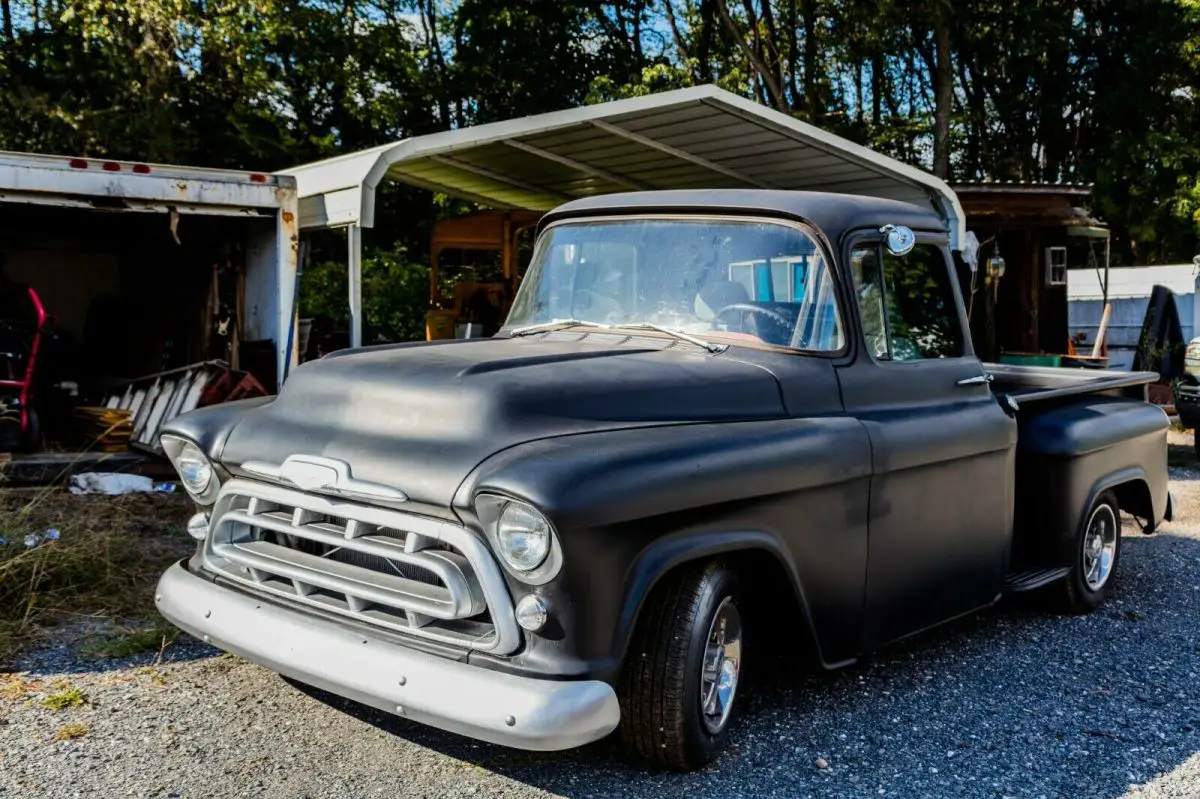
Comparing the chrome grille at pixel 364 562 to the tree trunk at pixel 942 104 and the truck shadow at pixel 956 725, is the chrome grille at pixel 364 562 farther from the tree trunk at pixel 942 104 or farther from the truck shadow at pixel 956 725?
the tree trunk at pixel 942 104

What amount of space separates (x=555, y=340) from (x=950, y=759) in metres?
2.06

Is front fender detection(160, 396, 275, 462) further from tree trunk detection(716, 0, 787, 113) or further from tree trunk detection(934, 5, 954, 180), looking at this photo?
tree trunk detection(716, 0, 787, 113)

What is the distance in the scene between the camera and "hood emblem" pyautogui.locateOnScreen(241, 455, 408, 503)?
318 cm

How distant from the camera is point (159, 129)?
1592 centimetres

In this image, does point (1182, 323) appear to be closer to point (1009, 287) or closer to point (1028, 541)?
point (1009, 287)

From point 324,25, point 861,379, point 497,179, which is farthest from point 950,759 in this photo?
point 324,25

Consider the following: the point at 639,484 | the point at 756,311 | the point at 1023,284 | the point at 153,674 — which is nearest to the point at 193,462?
the point at 153,674

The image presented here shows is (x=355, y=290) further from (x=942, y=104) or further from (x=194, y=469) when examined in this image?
(x=942, y=104)

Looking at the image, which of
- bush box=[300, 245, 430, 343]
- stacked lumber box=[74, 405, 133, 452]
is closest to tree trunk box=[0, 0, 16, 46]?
bush box=[300, 245, 430, 343]

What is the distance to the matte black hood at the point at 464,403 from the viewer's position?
322cm

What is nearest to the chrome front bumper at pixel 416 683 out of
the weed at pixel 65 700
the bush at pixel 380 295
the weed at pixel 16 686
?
the weed at pixel 65 700

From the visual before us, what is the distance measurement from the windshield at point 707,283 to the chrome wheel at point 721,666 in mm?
1067

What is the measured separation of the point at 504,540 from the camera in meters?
2.96

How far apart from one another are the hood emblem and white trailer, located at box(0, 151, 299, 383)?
17.4 feet
